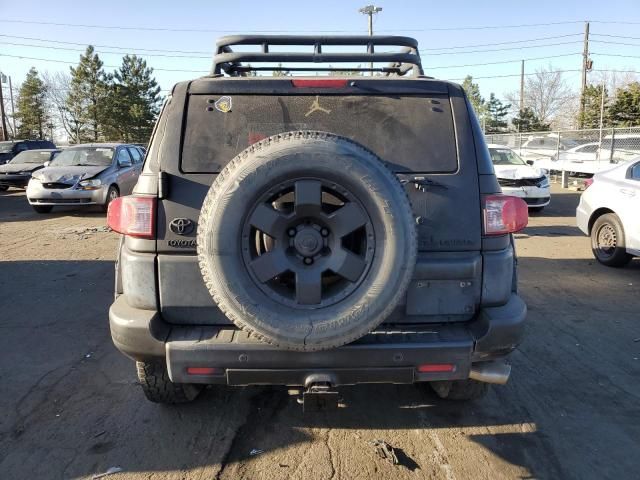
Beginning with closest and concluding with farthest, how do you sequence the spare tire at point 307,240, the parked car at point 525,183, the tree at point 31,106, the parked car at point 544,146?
1. the spare tire at point 307,240
2. the parked car at point 525,183
3. the parked car at point 544,146
4. the tree at point 31,106

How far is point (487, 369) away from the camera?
2760mm

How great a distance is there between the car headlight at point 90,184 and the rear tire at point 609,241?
10.4 m

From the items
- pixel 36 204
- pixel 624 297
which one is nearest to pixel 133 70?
pixel 36 204

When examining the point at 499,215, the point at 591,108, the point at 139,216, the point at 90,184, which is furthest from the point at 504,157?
the point at 591,108

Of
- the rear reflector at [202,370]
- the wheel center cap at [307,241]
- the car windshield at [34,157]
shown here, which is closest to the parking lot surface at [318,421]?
the rear reflector at [202,370]

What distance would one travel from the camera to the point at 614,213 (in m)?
7.40

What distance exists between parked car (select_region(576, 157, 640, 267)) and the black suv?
5.11 meters

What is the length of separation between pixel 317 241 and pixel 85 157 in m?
12.6

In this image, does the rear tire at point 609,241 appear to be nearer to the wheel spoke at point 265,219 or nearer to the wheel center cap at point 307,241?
the wheel center cap at point 307,241

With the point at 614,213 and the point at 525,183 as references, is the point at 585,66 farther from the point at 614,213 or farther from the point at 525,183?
the point at 614,213

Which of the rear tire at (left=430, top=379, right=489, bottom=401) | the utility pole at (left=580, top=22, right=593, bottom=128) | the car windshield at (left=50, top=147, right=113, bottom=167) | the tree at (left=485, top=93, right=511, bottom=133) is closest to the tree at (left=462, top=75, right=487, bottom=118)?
the tree at (left=485, top=93, right=511, bottom=133)

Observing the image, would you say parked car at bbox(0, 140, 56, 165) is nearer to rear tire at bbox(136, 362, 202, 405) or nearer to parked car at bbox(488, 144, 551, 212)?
parked car at bbox(488, 144, 551, 212)

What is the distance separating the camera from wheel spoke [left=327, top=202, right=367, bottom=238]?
2.39 m

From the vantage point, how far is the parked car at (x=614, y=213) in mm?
6969
